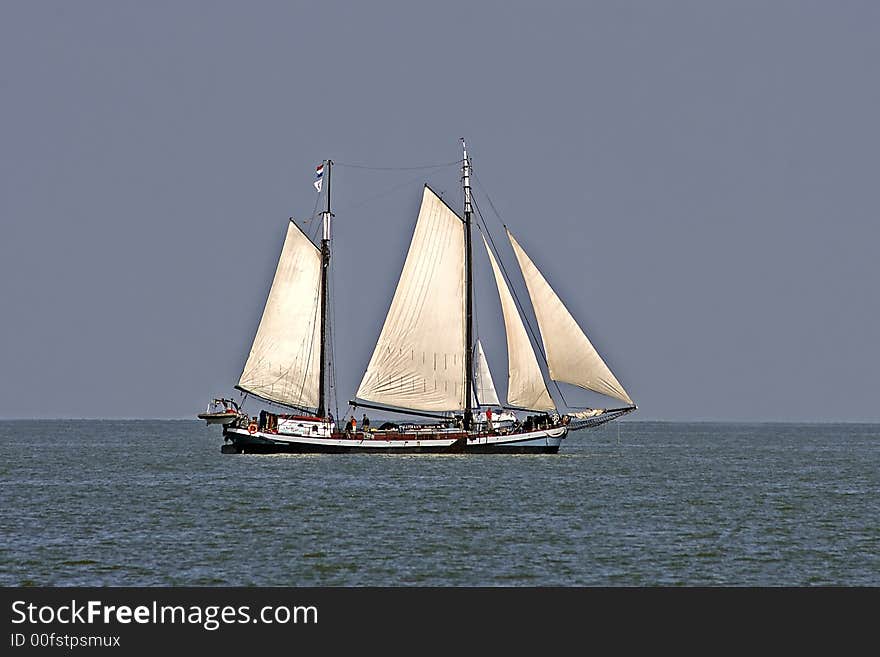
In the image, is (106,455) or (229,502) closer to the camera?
(229,502)

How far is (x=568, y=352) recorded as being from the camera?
82.9m

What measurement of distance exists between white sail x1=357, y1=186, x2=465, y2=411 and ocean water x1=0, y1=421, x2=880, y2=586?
546 cm

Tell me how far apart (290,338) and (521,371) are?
16.0 meters

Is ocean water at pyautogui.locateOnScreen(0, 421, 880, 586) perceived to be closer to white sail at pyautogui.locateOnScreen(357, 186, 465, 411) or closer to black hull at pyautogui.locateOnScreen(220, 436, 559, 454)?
black hull at pyautogui.locateOnScreen(220, 436, 559, 454)

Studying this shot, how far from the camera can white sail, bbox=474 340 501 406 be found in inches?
3504

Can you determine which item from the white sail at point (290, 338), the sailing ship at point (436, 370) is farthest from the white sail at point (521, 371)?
the white sail at point (290, 338)

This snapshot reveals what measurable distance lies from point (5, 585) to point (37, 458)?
243 feet

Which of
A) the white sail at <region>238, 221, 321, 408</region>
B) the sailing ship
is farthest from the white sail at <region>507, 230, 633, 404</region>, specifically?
the white sail at <region>238, 221, 321, 408</region>

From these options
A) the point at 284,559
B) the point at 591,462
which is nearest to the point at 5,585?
the point at 284,559

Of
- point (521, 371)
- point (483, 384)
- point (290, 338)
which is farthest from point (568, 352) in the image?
point (290, 338)

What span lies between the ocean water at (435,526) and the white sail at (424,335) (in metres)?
5.46

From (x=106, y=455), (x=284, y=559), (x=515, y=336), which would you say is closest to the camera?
(x=284, y=559)
